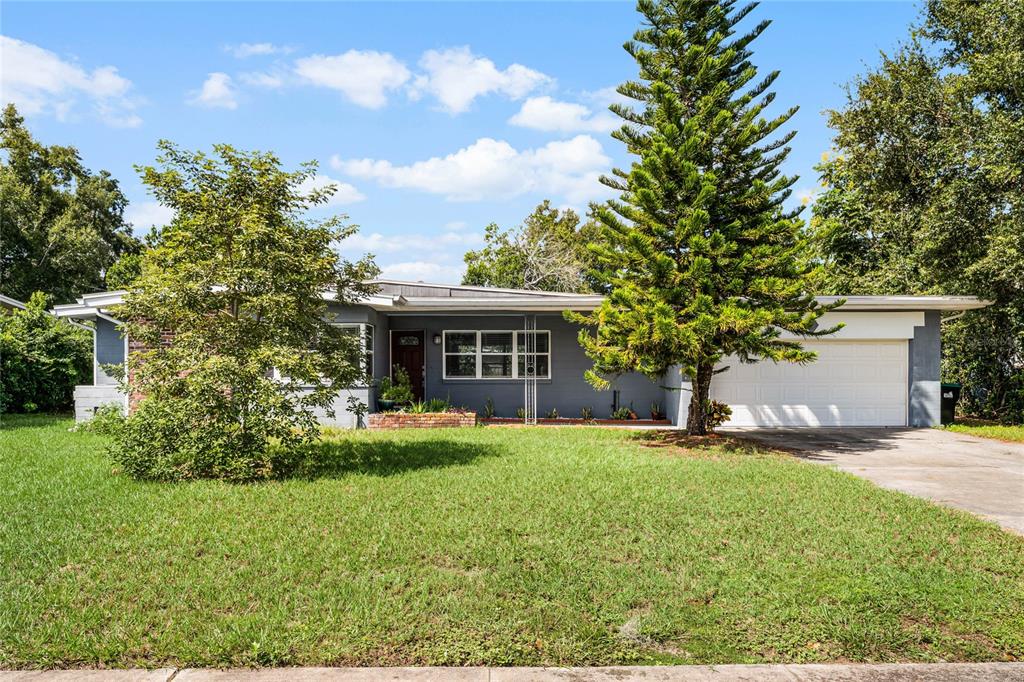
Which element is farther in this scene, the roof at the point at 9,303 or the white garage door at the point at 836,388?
the roof at the point at 9,303

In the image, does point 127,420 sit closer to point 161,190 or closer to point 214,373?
point 214,373

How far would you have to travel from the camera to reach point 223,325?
7473 millimetres

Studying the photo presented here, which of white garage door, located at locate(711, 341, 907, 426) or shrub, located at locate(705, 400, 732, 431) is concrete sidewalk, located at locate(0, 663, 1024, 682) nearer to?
shrub, located at locate(705, 400, 732, 431)

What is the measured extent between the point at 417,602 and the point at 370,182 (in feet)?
34.6

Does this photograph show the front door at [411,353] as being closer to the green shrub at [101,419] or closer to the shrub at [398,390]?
the shrub at [398,390]

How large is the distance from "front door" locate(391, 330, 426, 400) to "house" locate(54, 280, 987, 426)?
2 cm

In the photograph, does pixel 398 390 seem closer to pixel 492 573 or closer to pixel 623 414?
pixel 623 414

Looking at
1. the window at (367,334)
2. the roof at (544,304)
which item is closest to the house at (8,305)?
the roof at (544,304)

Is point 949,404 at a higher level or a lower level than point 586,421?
higher

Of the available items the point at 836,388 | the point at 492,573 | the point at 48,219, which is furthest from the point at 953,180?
the point at 48,219

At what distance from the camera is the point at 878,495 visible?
679 centimetres

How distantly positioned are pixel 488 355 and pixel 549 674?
1194cm

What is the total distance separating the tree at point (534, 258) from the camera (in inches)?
1209

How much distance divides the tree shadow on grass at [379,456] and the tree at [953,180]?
967 cm
